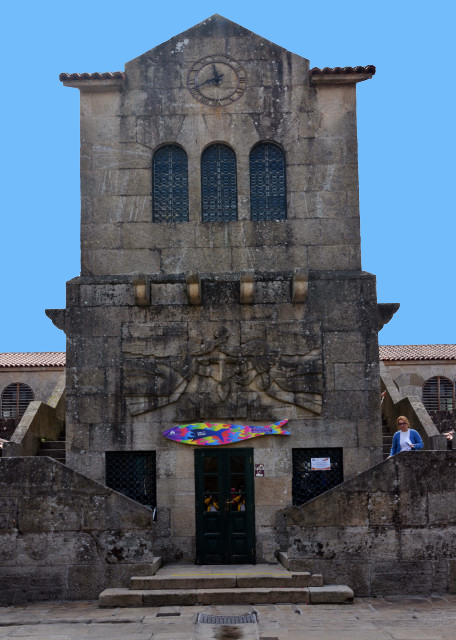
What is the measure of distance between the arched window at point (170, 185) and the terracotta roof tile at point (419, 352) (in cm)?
1437

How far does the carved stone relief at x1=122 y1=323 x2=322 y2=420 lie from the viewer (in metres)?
13.9

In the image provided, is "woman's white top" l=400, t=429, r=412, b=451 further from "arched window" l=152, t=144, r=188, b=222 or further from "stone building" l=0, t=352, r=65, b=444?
"stone building" l=0, t=352, r=65, b=444

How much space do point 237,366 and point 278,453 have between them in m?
1.63

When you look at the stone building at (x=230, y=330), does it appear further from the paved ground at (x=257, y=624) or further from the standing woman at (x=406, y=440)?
the paved ground at (x=257, y=624)

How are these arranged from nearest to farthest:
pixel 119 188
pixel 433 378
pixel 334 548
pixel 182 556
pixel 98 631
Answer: pixel 98 631
pixel 334 548
pixel 182 556
pixel 119 188
pixel 433 378

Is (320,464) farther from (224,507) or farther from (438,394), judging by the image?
(438,394)

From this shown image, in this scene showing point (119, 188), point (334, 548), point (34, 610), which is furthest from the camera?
point (119, 188)

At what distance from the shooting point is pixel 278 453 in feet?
45.4

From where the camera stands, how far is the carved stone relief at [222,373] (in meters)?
13.9

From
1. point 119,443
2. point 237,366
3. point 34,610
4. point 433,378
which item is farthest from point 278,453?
point 433,378

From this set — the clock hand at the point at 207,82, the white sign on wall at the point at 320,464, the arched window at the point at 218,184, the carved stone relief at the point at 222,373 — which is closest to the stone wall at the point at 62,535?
the carved stone relief at the point at 222,373

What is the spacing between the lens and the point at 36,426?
1548 cm

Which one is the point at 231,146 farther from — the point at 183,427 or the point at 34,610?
the point at 34,610

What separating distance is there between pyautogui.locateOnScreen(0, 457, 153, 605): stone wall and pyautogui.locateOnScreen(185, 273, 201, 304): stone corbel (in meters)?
3.70
